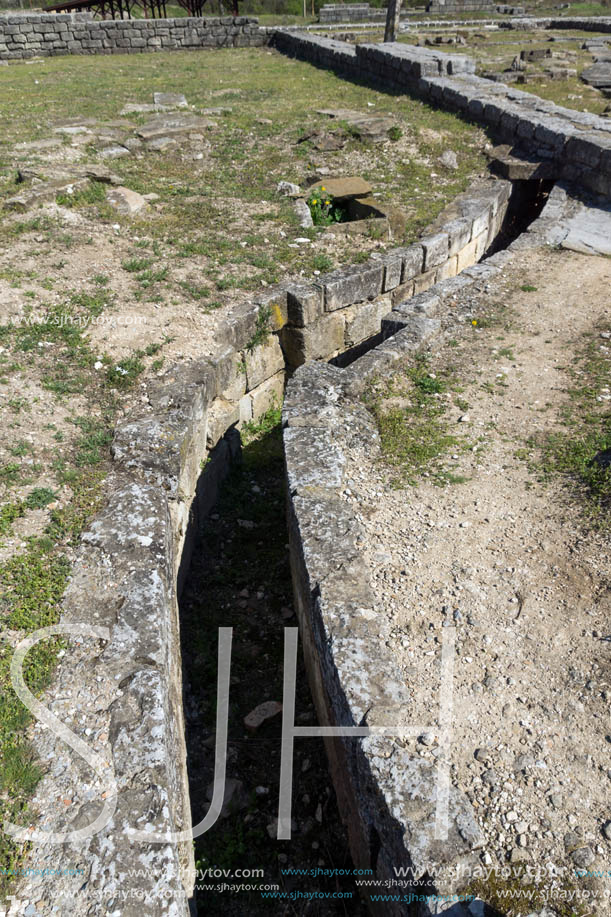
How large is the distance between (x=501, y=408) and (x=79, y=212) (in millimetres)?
5603

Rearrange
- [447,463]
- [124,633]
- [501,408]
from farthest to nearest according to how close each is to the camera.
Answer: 1. [501,408]
2. [447,463]
3. [124,633]

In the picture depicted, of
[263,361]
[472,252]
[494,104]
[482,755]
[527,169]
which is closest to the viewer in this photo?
[482,755]

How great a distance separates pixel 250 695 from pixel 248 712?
5.6 inches

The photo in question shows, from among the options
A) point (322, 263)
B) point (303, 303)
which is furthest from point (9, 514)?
point (322, 263)

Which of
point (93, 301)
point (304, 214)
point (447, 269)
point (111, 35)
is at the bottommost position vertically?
point (447, 269)

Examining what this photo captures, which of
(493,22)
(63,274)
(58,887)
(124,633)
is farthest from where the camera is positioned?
(493,22)

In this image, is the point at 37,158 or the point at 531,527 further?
the point at 37,158

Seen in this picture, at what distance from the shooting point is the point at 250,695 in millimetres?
4301

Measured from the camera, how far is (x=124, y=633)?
3232mm

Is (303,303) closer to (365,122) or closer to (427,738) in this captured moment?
(427,738)

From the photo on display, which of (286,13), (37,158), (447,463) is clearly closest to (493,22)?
(286,13)

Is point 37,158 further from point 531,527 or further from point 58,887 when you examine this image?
point 58,887

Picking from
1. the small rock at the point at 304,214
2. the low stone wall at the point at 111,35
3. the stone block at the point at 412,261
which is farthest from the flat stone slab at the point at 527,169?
the low stone wall at the point at 111,35

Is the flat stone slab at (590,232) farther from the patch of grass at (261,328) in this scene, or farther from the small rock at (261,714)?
the small rock at (261,714)
